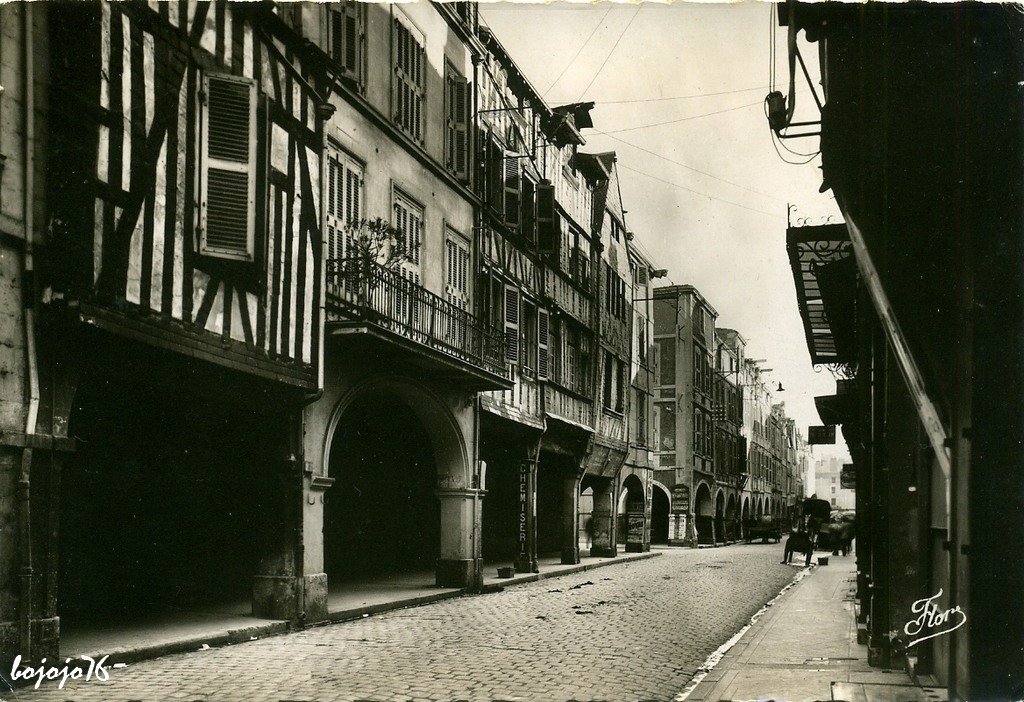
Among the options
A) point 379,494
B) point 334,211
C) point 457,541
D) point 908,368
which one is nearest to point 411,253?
point 334,211

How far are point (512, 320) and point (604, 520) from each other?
38.3ft

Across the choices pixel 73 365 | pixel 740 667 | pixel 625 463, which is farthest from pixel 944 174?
pixel 625 463

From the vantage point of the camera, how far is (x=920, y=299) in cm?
740

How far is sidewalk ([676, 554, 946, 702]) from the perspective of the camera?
295 inches

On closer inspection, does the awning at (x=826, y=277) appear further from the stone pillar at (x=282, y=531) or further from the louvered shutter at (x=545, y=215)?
the louvered shutter at (x=545, y=215)

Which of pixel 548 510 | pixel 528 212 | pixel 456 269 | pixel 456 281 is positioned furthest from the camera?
pixel 548 510

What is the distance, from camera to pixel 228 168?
1095 centimetres

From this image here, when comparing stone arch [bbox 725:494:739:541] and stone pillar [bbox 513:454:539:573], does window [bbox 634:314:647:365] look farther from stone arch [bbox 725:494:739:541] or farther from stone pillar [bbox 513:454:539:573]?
stone arch [bbox 725:494:739:541]

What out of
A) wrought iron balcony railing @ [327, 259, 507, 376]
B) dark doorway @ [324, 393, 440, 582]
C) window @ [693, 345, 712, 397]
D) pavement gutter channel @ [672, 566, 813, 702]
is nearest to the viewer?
pavement gutter channel @ [672, 566, 813, 702]

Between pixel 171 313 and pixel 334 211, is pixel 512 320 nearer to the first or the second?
pixel 334 211

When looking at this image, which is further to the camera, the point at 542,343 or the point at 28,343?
the point at 542,343

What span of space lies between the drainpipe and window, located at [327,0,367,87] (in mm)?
5787

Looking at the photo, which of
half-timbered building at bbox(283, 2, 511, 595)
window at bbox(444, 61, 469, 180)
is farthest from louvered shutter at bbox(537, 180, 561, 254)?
window at bbox(444, 61, 469, 180)

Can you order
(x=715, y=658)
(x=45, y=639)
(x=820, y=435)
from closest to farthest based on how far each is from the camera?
1. (x=45, y=639)
2. (x=715, y=658)
3. (x=820, y=435)
